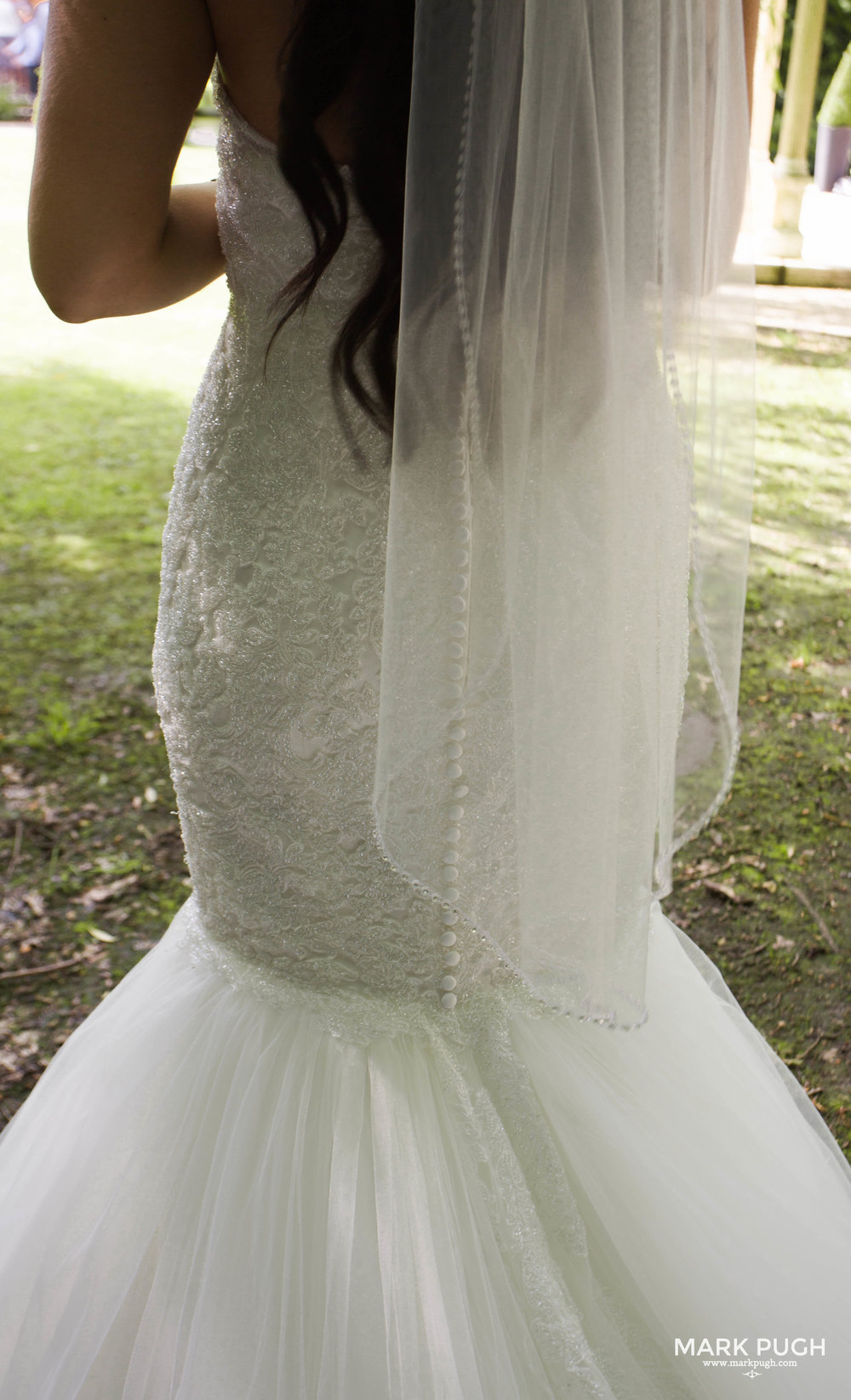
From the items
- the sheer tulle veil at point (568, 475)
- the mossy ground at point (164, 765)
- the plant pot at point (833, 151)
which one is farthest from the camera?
the plant pot at point (833, 151)

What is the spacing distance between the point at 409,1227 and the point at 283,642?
654 millimetres

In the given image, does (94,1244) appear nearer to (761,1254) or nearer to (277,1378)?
(277,1378)

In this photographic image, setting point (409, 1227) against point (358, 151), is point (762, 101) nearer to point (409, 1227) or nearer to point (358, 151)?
point (358, 151)

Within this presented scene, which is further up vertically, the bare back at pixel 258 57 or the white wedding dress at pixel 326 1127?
the bare back at pixel 258 57

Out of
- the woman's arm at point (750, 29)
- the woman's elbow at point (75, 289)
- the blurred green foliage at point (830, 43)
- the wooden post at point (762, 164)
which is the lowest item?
the woman's elbow at point (75, 289)

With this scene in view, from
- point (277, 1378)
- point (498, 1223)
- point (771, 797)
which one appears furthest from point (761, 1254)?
point (771, 797)

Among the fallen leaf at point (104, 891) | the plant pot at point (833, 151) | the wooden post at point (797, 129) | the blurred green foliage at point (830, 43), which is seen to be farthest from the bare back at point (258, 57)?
the blurred green foliage at point (830, 43)

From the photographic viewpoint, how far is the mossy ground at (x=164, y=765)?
263 cm

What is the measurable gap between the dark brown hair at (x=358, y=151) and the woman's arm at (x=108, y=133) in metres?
0.11

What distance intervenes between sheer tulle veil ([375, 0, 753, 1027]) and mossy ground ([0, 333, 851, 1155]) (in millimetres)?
338

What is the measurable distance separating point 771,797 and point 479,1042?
2358 mm

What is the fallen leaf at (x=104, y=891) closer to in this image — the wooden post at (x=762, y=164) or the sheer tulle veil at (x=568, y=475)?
the sheer tulle veil at (x=568, y=475)

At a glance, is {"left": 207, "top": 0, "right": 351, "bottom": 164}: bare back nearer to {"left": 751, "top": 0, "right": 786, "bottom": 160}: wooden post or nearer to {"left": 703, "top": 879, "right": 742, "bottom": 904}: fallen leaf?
{"left": 751, "top": 0, "right": 786, "bottom": 160}: wooden post

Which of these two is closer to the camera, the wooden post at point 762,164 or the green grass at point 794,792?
the wooden post at point 762,164
